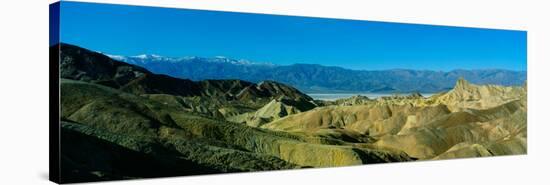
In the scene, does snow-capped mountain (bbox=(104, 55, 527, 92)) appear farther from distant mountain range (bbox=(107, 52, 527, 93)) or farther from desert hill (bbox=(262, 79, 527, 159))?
desert hill (bbox=(262, 79, 527, 159))

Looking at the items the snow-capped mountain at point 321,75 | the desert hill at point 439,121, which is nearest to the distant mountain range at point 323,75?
the snow-capped mountain at point 321,75

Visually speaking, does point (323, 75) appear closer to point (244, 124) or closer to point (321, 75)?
point (321, 75)

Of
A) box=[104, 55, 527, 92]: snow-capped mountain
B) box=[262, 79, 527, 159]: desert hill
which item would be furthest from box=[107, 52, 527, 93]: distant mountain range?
box=[262, 79, 527, 159]: desert hill

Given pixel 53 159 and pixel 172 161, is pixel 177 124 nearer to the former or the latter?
pixel 172 161

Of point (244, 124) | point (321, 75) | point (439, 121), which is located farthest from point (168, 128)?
point (439, 121)

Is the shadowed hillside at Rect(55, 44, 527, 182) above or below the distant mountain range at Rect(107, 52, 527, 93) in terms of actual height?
below

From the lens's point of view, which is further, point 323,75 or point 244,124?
point 323,75

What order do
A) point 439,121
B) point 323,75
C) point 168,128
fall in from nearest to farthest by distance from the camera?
point 168,128 → point 323,75 → point 439,121

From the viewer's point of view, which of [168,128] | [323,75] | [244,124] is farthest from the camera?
[323,75]

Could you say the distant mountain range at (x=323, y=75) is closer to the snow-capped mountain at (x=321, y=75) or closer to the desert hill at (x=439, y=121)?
the snow-capped mountain at (x=321, y=75)
